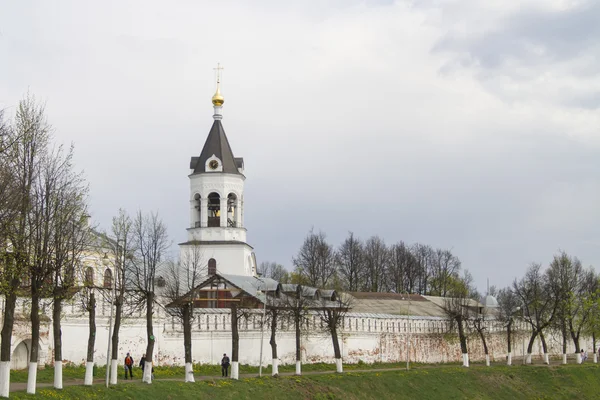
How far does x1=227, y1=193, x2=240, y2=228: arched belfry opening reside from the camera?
56.9 meters

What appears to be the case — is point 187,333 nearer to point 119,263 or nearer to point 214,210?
point 119,263

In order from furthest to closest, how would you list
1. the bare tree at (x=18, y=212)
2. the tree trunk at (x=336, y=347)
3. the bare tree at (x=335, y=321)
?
the bare tree at (x=335, y=321) < the tree trunk at (x=336, y=347) < the bare tree at (x=18, y=212)

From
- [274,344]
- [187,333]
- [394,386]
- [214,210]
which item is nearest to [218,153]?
[214,210]

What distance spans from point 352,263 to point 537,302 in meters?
30.6

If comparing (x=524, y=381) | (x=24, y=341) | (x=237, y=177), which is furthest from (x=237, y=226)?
(x=24, y=341)

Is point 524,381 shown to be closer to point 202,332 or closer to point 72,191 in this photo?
point 202,332

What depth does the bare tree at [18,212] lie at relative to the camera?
19219mm

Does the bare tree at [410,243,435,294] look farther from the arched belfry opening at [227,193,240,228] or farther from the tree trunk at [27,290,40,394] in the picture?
the tree trunk at [27,290,40,394]

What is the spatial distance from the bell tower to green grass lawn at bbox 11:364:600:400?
19111 mm

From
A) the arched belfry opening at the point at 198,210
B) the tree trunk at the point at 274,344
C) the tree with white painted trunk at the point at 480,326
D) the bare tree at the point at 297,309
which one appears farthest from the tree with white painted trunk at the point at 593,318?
the arched belfry opening at the point at 198,210

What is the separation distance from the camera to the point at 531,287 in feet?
179

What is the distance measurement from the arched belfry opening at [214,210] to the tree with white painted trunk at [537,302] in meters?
19.5

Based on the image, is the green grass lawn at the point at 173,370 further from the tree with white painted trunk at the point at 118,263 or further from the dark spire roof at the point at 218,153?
the dark spire roof at the point at 218,153

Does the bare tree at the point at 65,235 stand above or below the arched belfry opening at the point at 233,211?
below
